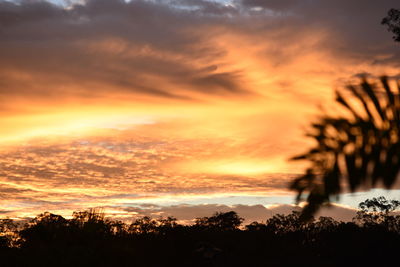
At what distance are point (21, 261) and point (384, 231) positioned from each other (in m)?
30.2

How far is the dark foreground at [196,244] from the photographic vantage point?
30.1 metres

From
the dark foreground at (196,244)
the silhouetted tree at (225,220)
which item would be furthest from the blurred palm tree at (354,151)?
the silhouetted tree at (225,220)

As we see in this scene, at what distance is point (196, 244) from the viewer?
45.8 metres

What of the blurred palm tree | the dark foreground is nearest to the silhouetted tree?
the dark foreground

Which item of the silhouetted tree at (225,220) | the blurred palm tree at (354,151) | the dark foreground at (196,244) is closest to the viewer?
the blurred palm tree at (354,151)

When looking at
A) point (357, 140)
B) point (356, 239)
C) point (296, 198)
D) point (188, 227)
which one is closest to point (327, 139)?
point (357, 140)

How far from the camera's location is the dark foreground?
30.1 metres

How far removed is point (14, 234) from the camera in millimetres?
58062

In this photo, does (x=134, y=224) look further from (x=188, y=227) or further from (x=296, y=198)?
(x=296, y=198)

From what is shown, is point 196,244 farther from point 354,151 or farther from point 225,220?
point 354,151

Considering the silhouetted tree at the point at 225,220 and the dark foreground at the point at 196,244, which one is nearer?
the dark foreground at the point at 196,244

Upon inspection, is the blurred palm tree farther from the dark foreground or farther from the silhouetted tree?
the silhouetted tree

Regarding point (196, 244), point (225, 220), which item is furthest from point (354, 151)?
point (225, 220)

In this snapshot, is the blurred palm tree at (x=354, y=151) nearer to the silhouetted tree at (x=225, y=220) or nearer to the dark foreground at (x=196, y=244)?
the dark foreground at (x=196, y=244)
